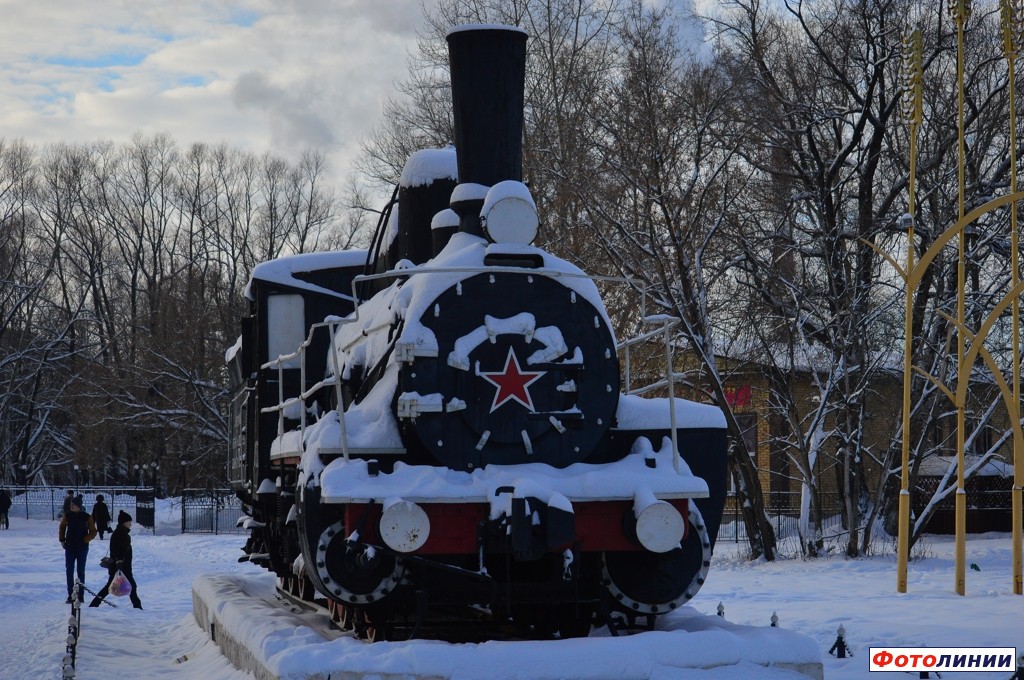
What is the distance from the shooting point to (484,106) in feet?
28.4

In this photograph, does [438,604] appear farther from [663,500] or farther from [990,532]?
[990,532]

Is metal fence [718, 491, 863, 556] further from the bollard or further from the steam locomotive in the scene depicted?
the steam locomotive

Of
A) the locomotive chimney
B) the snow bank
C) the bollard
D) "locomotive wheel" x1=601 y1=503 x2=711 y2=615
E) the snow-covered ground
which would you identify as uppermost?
the locomotive chimney

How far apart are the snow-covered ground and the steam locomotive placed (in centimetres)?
94

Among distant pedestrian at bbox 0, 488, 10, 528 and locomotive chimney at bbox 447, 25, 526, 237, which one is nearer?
locomotive chimney at bbox 447, 25, 526, 237

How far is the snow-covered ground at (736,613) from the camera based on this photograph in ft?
32.6

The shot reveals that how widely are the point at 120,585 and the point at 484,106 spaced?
9.45 metres

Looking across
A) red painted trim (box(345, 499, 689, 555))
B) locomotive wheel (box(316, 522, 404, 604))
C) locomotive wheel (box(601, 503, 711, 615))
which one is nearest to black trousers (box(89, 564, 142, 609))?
locomotive wheel (box(316, 522, 404, 604))

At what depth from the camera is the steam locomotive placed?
24.1 feet

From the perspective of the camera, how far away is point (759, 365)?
2153 centimetres

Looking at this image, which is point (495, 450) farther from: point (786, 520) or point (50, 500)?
point (50, 500)

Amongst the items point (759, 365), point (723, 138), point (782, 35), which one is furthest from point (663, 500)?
point (782, 35)

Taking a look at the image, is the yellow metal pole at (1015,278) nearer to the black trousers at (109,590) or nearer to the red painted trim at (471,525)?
the red painted trim at (471,525)

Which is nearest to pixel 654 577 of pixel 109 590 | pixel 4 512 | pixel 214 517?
pixel 109 590
